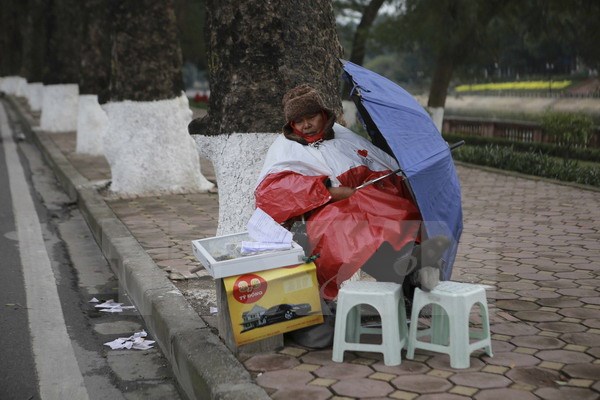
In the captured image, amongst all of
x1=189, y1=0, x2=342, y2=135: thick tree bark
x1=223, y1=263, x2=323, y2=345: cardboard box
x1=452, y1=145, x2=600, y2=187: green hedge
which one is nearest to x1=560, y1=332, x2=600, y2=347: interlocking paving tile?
x1=223, y1=263, x2=323, y2=345: cardboard box

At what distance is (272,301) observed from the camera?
4.52 metres

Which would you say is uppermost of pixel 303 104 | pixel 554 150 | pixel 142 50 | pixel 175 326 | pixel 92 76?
pixel 142 50

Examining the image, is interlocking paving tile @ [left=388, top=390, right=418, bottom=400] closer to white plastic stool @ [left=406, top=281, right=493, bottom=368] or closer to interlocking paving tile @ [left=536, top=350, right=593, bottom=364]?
white plastic stool @ [left=406, top=281, right=493, bottom=368]

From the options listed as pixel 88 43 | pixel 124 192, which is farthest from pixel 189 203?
pixel 88 43

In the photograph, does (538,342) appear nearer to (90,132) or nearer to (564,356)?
(564,356)

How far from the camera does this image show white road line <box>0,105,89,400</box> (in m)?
4.78

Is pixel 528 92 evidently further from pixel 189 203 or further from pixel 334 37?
pixel 334 37

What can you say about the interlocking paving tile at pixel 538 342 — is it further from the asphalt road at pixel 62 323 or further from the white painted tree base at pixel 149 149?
the white painted tree base at pixel 149 149

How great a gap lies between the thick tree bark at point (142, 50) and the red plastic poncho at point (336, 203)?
6654mm

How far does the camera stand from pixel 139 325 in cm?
597

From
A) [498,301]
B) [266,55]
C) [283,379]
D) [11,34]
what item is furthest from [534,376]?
[11,34]

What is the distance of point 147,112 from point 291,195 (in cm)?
685

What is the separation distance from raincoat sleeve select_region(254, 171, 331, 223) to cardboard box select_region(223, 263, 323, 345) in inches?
11.4

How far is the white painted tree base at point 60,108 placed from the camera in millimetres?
22594
